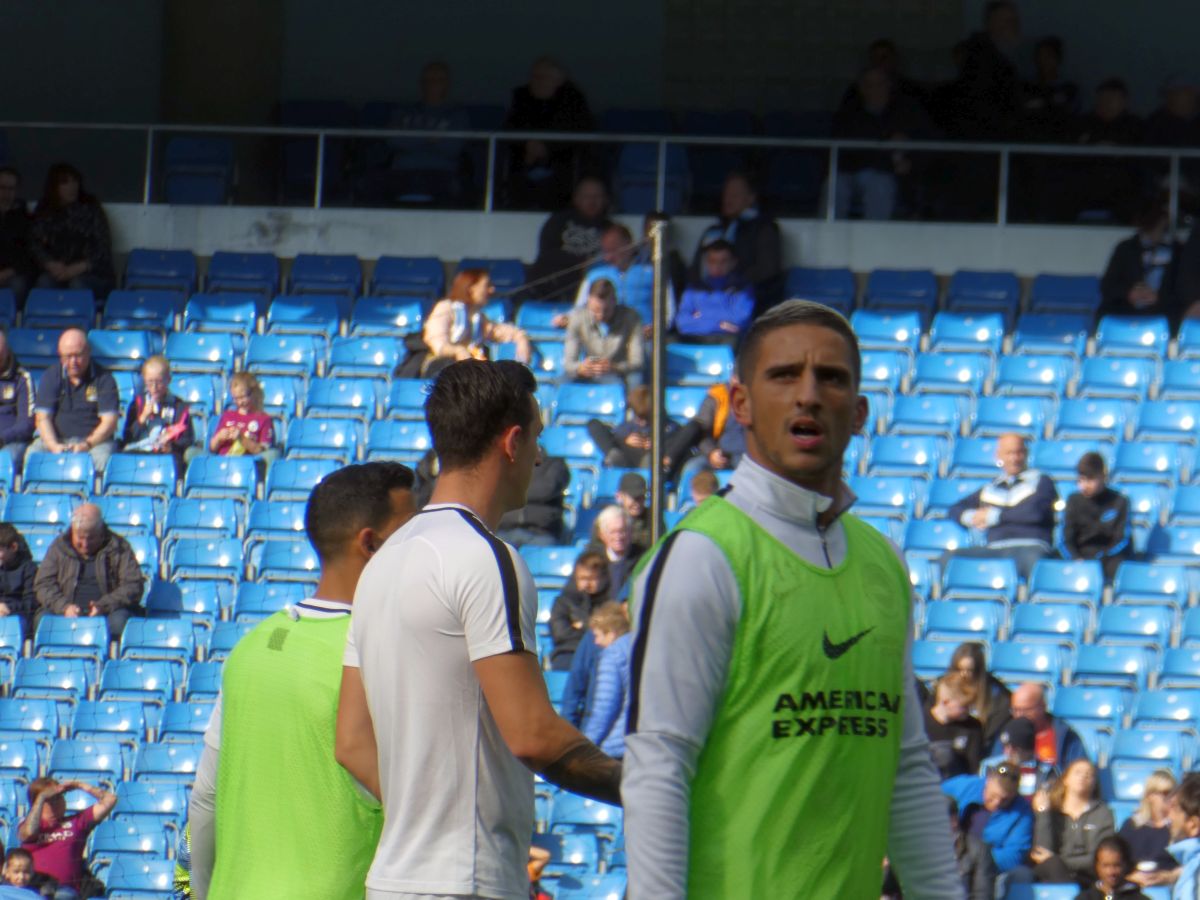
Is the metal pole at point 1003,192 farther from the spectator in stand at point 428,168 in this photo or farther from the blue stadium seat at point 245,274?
the blue stadium seat at point 245,274

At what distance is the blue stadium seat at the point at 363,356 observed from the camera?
1296cm

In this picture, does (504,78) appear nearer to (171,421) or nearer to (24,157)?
(24,157)

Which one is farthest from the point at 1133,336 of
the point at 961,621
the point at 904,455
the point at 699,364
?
the point at 961,621

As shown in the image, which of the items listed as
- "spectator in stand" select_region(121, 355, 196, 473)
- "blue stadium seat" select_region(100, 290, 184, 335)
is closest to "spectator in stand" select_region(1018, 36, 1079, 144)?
"blue stadium seat" select_region(100, 290, 184, 335)

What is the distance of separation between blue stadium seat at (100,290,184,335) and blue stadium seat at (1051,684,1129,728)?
6.56 m

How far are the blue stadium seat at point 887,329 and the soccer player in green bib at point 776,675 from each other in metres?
10.2

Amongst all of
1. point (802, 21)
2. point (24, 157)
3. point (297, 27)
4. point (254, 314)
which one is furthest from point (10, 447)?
point (802, 21)

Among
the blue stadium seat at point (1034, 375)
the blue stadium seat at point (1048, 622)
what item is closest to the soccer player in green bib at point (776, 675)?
the blue stadium seat at point (1048, 622)

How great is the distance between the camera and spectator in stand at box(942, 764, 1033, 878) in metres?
8.76

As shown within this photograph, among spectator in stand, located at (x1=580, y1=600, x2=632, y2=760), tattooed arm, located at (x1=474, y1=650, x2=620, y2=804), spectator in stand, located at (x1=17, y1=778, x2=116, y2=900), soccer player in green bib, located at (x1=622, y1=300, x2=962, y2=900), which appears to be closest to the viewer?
soccer player in green bib, located at (x1=622, y1=300, x2=962, y2=900)

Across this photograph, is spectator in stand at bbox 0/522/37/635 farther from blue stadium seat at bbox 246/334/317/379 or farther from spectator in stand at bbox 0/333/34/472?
blue stadium seat at bbox 246/334/317/379

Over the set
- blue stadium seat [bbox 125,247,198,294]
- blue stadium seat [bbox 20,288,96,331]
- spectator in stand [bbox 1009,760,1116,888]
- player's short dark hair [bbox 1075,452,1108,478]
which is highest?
blue stadium seat [bbox 125,247,198,294]

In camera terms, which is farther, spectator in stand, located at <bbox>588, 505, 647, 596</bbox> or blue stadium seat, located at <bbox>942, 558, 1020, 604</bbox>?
blue stadium seat, located at <bbox>942, 558, 1020, 604</bbox>

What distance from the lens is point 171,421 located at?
12.1m
